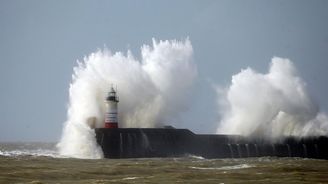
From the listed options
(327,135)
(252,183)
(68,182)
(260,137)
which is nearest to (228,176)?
A: (252,183)

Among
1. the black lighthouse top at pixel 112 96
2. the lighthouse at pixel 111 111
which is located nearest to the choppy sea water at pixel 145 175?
the lighthouse at pixel 111 111

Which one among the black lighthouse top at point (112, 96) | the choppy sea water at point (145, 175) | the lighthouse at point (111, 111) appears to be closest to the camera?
the choppy sea water at point (145, 175)

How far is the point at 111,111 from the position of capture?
4122cm

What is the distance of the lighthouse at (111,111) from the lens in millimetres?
40688

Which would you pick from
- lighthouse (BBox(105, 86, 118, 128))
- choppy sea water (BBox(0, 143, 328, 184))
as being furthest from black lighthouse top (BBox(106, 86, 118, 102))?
choppy sea water (BBox(0, 143, 328, 184))

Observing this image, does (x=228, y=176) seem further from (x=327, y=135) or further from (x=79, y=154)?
(x=327, y=135)

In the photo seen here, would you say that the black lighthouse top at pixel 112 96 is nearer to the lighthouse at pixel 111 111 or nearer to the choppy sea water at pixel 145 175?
the lighthouse at pixel 111 111

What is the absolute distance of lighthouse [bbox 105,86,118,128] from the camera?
40688 millimetres

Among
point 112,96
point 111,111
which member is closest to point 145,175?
point 111,111

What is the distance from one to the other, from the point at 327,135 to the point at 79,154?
24771 mm

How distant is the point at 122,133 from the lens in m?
39.1

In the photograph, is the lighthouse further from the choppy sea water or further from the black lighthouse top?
the choppy sea water

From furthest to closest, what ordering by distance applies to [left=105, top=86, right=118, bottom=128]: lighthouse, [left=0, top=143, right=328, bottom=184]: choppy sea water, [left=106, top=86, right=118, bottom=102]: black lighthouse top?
[left=106, top=86, right=118, bottom=102]: black lighthouse top, [left=105, top=86, right=118, bottom=128]: lighthouse, [left=0, top=143, right=328, bottom=184]: choppy sea water

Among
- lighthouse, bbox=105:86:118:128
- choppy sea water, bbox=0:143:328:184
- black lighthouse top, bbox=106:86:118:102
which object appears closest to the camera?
choppy sea water, bbox=0:143:328:184
